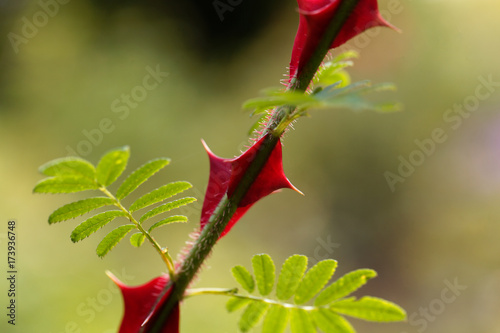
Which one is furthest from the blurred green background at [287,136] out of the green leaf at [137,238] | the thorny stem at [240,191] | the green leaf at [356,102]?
the green leaf at [356,102]

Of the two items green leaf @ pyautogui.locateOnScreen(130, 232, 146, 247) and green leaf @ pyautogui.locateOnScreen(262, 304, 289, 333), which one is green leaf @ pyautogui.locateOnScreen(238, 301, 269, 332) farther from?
green leaf @ pyautogui.locateOnScreen(130, 232, 146, 247)

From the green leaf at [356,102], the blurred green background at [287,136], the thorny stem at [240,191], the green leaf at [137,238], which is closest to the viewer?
the green leaf at [356,102]

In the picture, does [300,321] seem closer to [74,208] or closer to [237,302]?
[237,302]

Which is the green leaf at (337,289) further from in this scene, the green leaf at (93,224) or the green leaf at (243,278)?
the green leaf at (93,224)

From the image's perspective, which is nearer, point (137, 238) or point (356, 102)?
point (356, 102)

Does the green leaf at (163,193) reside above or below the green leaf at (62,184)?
below

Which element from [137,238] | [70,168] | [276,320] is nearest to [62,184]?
[70,168]

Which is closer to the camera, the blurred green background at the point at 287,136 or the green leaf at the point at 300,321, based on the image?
Answer: the green leaf at the point at 300,321
